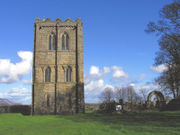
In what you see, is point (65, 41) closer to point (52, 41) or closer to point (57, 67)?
point (52, 41)

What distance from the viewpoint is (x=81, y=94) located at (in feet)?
98.0

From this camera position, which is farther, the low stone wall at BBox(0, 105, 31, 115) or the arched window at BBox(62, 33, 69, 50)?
the low stone wall at BBox(0, 105, 31, 115)

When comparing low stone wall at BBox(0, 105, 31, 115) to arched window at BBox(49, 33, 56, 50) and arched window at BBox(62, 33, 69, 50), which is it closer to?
arched window at BBox(49, 33, 56, 50)

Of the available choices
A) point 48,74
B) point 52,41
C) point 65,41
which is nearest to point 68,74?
point 48,74

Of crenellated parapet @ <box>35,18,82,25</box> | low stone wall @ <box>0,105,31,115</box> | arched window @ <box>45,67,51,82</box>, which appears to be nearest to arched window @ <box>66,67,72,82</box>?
arched window @ <box>45,67,51,82</box>

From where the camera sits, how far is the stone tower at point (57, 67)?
97.2 ft

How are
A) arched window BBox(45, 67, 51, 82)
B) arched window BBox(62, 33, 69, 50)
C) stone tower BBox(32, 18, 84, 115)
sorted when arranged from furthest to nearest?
arched window BBox(62, 33, 69, 50) → arched window BBox(45, 67, 51, 82) → stone tower BBox(32, 18, 84, 115)

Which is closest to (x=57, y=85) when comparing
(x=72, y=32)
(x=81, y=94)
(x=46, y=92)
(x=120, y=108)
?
(x=46, y=92)

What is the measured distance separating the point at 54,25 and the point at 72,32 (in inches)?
121

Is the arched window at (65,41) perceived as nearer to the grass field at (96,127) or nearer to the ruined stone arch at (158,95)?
the grass field at (96,127)

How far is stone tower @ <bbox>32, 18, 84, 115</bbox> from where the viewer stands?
97.2ft

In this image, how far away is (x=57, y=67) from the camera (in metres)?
30.6

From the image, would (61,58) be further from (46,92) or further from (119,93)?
(119,93)

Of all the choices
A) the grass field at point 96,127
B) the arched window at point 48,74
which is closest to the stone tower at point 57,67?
the arched window at point 48,74
